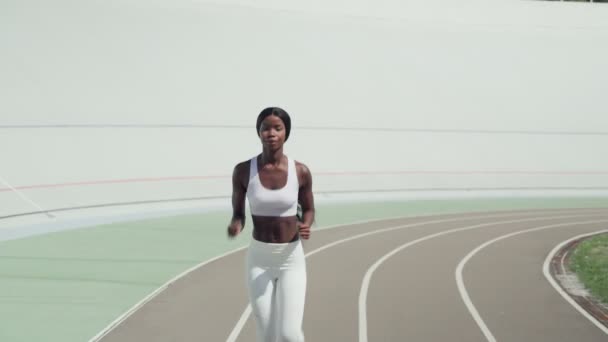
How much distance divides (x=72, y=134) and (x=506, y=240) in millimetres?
11699

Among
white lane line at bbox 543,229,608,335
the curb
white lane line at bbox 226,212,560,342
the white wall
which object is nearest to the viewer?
white lane line at bbox 226,212,560,342

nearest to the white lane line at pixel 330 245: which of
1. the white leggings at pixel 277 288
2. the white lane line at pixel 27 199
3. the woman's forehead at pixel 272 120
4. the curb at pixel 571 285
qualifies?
the white leggings at pixel 277 288

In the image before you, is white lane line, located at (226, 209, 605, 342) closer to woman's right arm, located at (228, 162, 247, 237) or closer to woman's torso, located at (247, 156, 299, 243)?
woman's right arm, located at (228, 162, 247, 237)

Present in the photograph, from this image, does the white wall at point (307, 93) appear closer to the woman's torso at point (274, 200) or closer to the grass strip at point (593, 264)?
the grass strip at point (593, 264)

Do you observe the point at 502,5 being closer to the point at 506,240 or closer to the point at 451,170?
the point at 451,170

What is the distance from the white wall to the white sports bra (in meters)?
14.0

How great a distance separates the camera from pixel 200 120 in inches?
966

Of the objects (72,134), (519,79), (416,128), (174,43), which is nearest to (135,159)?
(72,134)

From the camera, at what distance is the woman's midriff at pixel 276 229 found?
5.30 metres

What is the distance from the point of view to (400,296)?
11.0m

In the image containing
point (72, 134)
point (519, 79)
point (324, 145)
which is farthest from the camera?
point (519, 79)

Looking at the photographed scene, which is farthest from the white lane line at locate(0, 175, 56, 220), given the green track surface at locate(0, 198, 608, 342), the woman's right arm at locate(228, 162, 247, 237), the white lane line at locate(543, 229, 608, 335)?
the woman's right arm at locate(228, 162, 247, 237)

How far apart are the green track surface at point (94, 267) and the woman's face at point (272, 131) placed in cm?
434

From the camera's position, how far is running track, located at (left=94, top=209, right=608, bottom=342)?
349 inches
